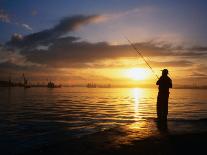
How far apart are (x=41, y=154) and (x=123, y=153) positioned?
104 inches

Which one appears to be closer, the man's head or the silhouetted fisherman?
the man's head

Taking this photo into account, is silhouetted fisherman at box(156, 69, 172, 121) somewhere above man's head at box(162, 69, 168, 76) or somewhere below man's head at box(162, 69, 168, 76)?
below

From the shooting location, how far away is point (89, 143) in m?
10.1

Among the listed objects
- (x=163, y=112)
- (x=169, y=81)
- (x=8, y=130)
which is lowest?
(x=8, y=130)

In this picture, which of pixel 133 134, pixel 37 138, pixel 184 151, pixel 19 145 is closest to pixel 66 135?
pixel 37 138

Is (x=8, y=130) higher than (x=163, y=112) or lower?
lower

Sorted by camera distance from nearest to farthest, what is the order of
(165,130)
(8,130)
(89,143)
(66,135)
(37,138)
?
Answer: 1. (89,143)
2. (165,130)
3. (37,138)
4. (66,135)
5. (8,130)

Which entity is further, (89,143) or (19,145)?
(19,145)

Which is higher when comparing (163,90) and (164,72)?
(164,72)

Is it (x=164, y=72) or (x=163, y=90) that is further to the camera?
(x=163, y=90)

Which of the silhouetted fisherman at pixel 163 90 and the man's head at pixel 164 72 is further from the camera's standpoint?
the silhouetted fisherman at pixel 163 90

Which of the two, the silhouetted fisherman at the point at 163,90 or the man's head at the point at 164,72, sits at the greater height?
the man's head at the point at 164,72

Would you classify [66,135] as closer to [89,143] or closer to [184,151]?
[89,143]

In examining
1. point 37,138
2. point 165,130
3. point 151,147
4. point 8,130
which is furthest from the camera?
point 8,130
